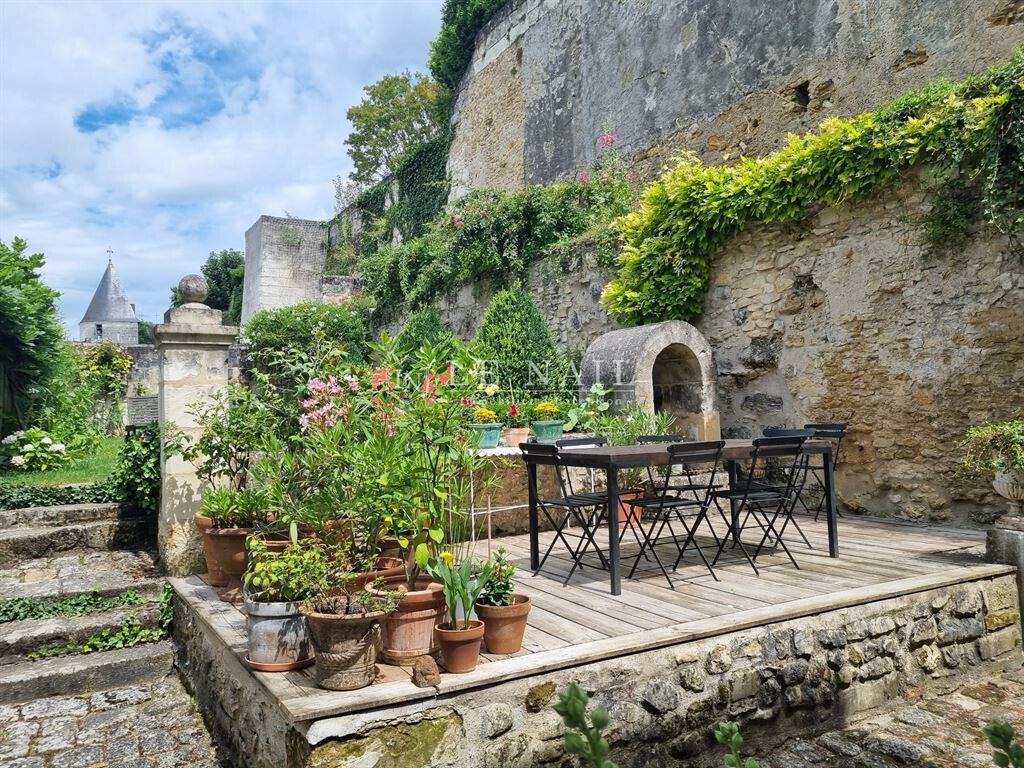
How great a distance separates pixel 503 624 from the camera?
3070 millimetres

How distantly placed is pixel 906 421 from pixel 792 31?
5440 mm

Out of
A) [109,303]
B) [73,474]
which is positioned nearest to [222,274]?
[109,303]

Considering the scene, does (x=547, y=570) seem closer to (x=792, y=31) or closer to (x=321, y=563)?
(x=321, y=563)

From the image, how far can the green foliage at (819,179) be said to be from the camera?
529cm

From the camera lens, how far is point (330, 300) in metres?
17.3

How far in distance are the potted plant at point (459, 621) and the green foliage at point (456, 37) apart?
15052 mm

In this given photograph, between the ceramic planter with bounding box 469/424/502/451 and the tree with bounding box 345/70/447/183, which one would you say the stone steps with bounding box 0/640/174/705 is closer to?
the ceramic planter with bounding box 469/424/502/451

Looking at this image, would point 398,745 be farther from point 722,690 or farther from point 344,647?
point 722,690

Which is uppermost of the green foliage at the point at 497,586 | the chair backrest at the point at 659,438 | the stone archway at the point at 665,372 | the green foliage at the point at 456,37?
the green foliage at the point at 456,37

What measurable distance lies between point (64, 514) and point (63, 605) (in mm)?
1288

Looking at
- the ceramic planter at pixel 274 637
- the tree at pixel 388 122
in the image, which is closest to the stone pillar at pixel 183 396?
the ceramic planter at pixel 274 637

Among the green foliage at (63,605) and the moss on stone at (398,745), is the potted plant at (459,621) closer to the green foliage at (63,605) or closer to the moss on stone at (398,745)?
the moss on stone at (398,745)

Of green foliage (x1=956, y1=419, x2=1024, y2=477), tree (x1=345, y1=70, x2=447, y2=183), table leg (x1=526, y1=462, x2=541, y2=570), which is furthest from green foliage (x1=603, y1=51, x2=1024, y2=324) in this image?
tree (x1=345, y1=70, x2=447, y2=183)

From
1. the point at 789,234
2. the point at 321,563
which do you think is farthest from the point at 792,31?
the point at 321,563
